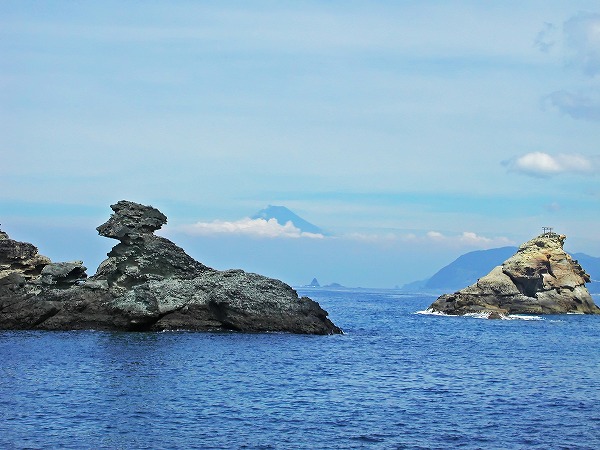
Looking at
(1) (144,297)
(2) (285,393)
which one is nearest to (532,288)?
(1) (144,297)

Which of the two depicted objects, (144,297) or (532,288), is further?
(532,288)

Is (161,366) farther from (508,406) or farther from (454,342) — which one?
(454,342)

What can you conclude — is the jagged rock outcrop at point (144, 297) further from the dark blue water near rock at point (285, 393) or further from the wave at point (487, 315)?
the wave at point (487, 315)

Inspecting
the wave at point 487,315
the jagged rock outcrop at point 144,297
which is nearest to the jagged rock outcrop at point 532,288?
the wave at point 487,315

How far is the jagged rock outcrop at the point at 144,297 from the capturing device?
248ft

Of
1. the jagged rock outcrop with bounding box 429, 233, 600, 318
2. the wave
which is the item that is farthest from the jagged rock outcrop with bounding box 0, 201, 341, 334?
the jagged rock outcrop with bounding box 429, 233, 600, 318

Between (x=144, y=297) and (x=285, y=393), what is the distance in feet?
108

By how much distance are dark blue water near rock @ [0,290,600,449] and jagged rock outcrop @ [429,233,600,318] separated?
62799mm

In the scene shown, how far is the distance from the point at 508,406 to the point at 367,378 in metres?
12.1

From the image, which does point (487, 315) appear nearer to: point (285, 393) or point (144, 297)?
point (144, 297)

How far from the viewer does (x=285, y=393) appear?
46062 millimetres

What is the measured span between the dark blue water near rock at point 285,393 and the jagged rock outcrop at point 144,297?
2836mm

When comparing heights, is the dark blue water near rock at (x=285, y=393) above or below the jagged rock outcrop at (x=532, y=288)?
below

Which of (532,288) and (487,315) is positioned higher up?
(532,288)
